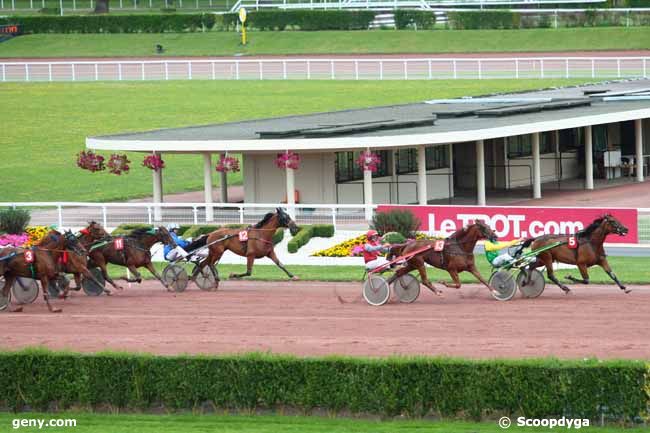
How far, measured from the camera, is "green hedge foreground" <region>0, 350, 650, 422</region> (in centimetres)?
1412

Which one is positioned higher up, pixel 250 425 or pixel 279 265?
pixel 250 425

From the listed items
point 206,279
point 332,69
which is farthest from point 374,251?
point 332,69

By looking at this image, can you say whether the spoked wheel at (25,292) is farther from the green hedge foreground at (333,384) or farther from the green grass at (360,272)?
the green hedge foreground at (333,384)

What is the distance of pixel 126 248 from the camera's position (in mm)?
21781

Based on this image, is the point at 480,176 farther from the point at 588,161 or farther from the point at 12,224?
the point at 12,224

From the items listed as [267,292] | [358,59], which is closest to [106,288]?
[267,292]

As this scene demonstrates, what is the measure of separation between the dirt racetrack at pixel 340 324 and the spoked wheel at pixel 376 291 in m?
0.14

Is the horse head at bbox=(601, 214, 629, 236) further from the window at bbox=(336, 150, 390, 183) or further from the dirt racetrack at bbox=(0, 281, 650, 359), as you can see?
the window at bbox=(336, 150, 390, 183)

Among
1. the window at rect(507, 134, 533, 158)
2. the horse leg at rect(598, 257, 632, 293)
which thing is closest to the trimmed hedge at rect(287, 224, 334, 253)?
the horse leg at rect(598, 257, 632, 293)

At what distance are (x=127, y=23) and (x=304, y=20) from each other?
27.9 ft

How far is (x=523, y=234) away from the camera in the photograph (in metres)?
25.6

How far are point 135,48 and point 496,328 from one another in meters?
50.4
